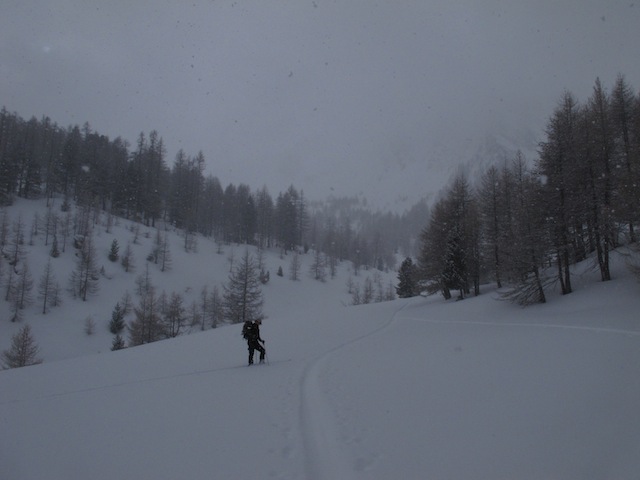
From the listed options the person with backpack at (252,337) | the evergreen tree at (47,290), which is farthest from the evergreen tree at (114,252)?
the person with backpack at (252,337)

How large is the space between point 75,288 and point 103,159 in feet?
127

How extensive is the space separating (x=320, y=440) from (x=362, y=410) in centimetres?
168

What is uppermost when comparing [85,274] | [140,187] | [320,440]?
[140,187]

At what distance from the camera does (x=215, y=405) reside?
7.46m

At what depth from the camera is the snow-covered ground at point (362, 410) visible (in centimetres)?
456

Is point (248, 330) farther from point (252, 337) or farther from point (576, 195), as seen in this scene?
Answer: point (576, 195)

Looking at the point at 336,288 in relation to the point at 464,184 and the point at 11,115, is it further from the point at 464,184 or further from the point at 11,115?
A: the point at 11,115

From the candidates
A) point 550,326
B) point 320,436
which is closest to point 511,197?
point 550,326

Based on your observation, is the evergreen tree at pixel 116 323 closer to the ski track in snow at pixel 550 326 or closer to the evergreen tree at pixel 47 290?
the evergreen tree at pixel 47 290

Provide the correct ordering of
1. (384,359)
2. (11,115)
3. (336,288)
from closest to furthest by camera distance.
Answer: (384,359), (336,288), (11,115)

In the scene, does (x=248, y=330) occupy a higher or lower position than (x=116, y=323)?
higher

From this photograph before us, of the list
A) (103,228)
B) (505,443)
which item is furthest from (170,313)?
(505,443)

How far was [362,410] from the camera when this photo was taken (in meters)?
6.79

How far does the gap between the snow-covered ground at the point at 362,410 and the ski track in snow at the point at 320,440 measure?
0.03m
